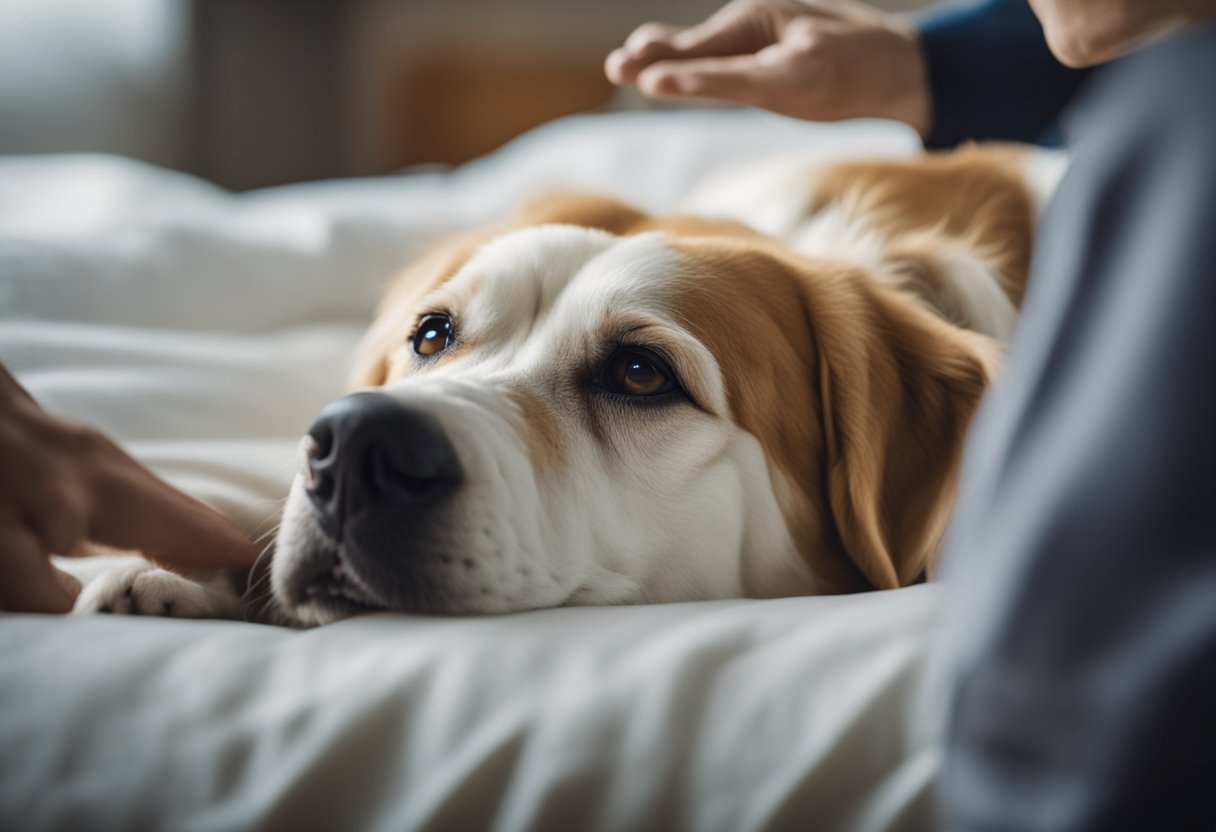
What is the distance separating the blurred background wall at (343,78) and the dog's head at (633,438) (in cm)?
408

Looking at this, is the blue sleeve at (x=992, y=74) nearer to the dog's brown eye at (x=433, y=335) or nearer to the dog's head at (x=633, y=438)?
the dog's head at (x=633, y=438)

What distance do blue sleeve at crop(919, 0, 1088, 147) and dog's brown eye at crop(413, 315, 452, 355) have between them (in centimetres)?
93

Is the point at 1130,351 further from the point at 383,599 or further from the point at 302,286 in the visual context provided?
the point at 302,286

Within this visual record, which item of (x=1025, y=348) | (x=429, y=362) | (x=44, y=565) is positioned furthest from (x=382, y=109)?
(x=1025, y=348)

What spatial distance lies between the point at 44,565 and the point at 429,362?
1.85ft

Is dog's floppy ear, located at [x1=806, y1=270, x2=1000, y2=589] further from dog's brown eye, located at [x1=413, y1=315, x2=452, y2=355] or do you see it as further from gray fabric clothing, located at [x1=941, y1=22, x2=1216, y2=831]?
gray fabric clothing, located at [x1=941, y1=22, x2=1216, y2=831]

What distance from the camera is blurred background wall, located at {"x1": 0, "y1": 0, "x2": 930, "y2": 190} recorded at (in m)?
5.19

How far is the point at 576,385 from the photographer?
3.97 ft

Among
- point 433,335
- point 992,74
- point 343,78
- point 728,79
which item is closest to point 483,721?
point 433,335

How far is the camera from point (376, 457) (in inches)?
36.6

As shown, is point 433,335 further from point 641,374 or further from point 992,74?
point 992,74

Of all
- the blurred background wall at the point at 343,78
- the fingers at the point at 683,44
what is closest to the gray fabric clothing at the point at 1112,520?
the fingers at the point at 683,44

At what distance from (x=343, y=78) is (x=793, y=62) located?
5.13m

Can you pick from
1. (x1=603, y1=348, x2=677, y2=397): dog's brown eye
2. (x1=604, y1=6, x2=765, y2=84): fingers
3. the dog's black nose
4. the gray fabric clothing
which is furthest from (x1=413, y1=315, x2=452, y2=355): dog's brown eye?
the gray fabric clothing
